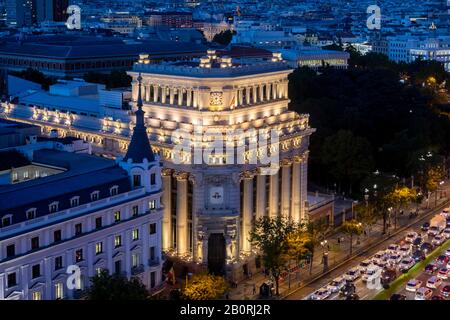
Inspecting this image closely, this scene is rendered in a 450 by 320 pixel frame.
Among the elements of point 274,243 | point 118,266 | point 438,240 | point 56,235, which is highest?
point 56,235

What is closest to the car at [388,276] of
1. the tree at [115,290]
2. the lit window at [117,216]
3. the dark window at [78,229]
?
the lit window at [117,216]

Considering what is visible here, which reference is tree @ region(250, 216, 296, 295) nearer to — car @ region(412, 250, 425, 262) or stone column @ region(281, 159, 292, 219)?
stone column @ region(281, 159, 292, 219)

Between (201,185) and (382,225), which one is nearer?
(201,185)

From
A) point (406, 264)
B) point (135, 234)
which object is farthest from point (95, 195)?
point (406, 264)

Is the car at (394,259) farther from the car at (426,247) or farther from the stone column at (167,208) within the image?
the stone column at (167,208)

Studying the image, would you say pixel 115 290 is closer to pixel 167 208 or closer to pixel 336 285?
pixel 167 208

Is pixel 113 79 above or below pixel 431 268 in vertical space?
above
